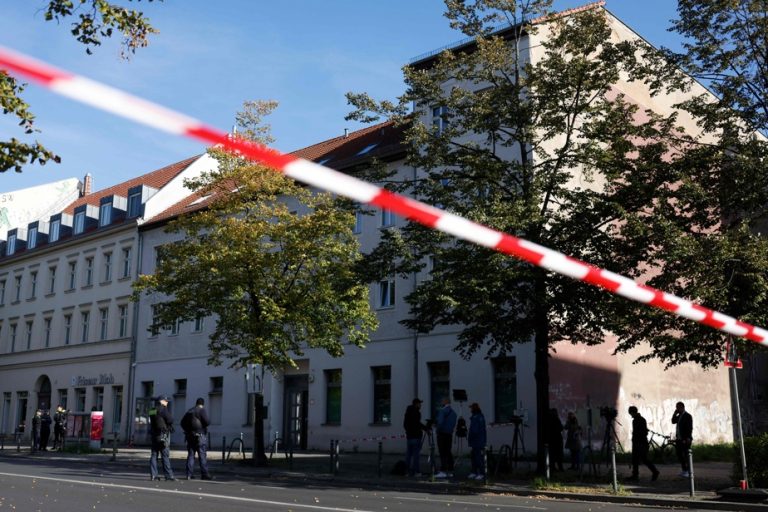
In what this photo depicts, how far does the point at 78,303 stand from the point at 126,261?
513 centimetres

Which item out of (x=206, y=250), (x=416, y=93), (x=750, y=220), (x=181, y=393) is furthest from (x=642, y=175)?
(x=181, y=393)

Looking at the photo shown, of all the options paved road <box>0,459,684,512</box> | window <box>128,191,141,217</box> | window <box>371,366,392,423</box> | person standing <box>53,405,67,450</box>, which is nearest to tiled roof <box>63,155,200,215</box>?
window <box>128,191,141,217</box>

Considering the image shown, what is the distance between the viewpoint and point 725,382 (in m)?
35.7

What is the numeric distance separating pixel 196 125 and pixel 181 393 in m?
36.9

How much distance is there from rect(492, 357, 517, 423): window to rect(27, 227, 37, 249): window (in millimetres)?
35907

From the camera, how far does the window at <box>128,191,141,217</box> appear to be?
44.5 metres

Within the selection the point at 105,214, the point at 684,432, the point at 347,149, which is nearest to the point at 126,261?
the point at 105,214

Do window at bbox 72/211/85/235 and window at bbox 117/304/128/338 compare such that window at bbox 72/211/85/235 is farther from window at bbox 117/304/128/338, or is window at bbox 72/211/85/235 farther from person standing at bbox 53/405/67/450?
person standing at bbox 53/405/67/450

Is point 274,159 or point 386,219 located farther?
point 386,219

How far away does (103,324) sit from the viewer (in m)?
45.0

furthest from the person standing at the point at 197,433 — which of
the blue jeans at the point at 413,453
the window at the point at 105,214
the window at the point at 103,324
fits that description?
the window at the point at 105,214

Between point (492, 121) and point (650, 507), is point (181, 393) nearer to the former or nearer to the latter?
point (492, 121)

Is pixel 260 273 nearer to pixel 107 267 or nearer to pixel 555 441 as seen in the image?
pixel 555 441

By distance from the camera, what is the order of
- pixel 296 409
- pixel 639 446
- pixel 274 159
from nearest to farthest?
1. pixel 274 159
2. pixel 639 446
3. pixel 296 409
